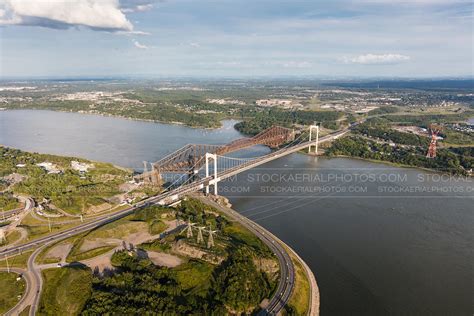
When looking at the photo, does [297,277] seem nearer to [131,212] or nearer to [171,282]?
[171,282]

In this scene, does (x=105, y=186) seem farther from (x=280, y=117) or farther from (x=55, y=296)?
(x=280, y=117)

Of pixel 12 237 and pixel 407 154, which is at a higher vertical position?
pixel 407 154

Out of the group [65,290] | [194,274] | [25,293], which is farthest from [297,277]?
[25,293]

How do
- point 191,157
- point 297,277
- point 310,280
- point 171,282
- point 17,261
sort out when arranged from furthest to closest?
1. point 191,157
2. point 17,261
3. point 310,280
4. point 297,277
5. point 171,282

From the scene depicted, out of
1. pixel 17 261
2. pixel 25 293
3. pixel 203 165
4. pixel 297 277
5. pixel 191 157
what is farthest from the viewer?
pixel 191 157

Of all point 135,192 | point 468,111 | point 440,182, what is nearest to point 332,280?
point 135,192

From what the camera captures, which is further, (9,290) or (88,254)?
(88,254)

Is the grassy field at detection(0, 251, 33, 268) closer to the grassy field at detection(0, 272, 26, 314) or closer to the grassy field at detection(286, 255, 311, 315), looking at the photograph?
the grassy field at detection(0, 272, 26, 314)

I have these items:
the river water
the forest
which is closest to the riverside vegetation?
the river water
